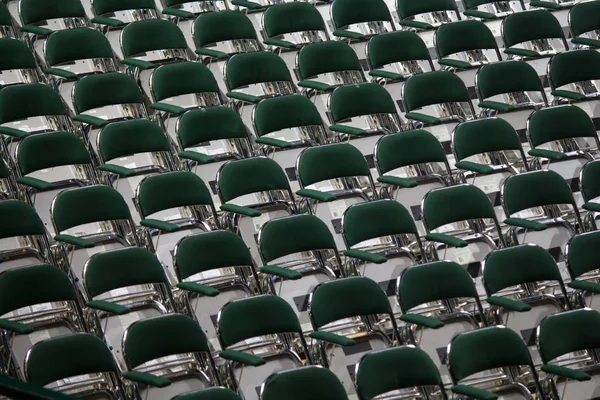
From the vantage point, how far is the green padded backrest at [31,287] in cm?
346

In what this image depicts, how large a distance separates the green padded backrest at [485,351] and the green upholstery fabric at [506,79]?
5.37ft

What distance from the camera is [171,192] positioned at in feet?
13.3

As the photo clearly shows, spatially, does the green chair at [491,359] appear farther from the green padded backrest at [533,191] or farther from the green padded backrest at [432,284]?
the green padded backrest at [533,191]

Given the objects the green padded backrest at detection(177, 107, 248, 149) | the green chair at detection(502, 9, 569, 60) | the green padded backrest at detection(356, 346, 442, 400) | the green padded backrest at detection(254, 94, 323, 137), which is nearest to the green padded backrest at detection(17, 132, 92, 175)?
the green padded backrest at detection(177, 107, 248, 149)

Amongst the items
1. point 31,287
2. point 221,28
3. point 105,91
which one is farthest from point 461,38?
point 31,287

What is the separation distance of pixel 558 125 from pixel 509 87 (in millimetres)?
348

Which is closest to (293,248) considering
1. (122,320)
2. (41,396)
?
(122,320)

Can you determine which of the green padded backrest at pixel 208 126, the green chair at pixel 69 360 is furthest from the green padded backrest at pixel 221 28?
the green chair at pixel 69 360

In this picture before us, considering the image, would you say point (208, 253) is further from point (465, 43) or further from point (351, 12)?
point (465, 43)

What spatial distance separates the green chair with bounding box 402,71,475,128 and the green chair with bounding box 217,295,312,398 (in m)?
1.46

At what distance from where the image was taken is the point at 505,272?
4.01 m

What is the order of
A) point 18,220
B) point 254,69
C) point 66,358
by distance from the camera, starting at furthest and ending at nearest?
point 254,69 < point 18,220 < point 66,358

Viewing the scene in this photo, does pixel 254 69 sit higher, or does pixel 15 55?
pixel 15 55

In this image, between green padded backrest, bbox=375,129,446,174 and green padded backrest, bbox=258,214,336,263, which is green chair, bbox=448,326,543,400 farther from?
green padded backrest, bbox=375,129,446,174
